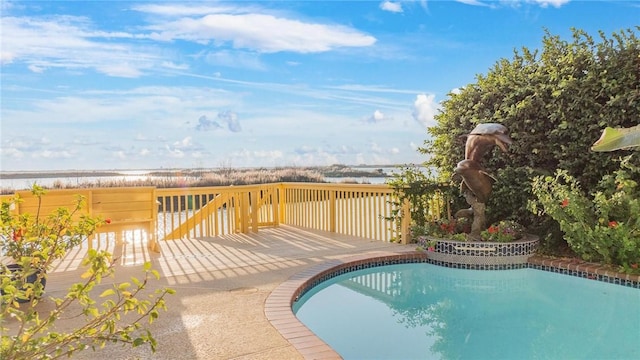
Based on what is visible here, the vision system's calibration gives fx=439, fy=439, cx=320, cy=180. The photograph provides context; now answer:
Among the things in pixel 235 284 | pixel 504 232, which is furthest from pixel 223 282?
pixel 504 232

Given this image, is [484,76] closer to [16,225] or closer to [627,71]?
[627,71]

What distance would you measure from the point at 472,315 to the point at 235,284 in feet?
7.37

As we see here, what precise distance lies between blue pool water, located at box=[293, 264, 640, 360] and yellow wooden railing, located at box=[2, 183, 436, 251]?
5.25 feet

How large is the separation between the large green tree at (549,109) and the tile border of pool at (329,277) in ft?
3.40

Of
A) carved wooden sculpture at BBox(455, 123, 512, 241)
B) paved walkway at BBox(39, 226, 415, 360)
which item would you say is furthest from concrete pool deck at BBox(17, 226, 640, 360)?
carved wooden sculpture at BBox(455, 123, 512, 241)

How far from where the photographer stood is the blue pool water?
3250 millimetres

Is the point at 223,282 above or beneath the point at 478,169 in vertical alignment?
beneath

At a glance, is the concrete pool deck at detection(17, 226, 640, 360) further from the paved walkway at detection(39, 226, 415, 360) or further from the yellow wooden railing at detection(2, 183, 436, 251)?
the yellow wooden railing at detection(2, 183, 436, 251)

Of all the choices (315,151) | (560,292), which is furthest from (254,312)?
(315,151)

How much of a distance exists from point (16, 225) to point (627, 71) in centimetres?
622

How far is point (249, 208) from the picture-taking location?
8164 mm

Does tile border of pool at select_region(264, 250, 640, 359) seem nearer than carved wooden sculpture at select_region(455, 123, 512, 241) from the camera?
Yes

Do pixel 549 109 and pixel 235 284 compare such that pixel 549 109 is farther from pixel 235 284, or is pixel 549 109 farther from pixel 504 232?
pixel 235 284

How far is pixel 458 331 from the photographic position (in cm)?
364
